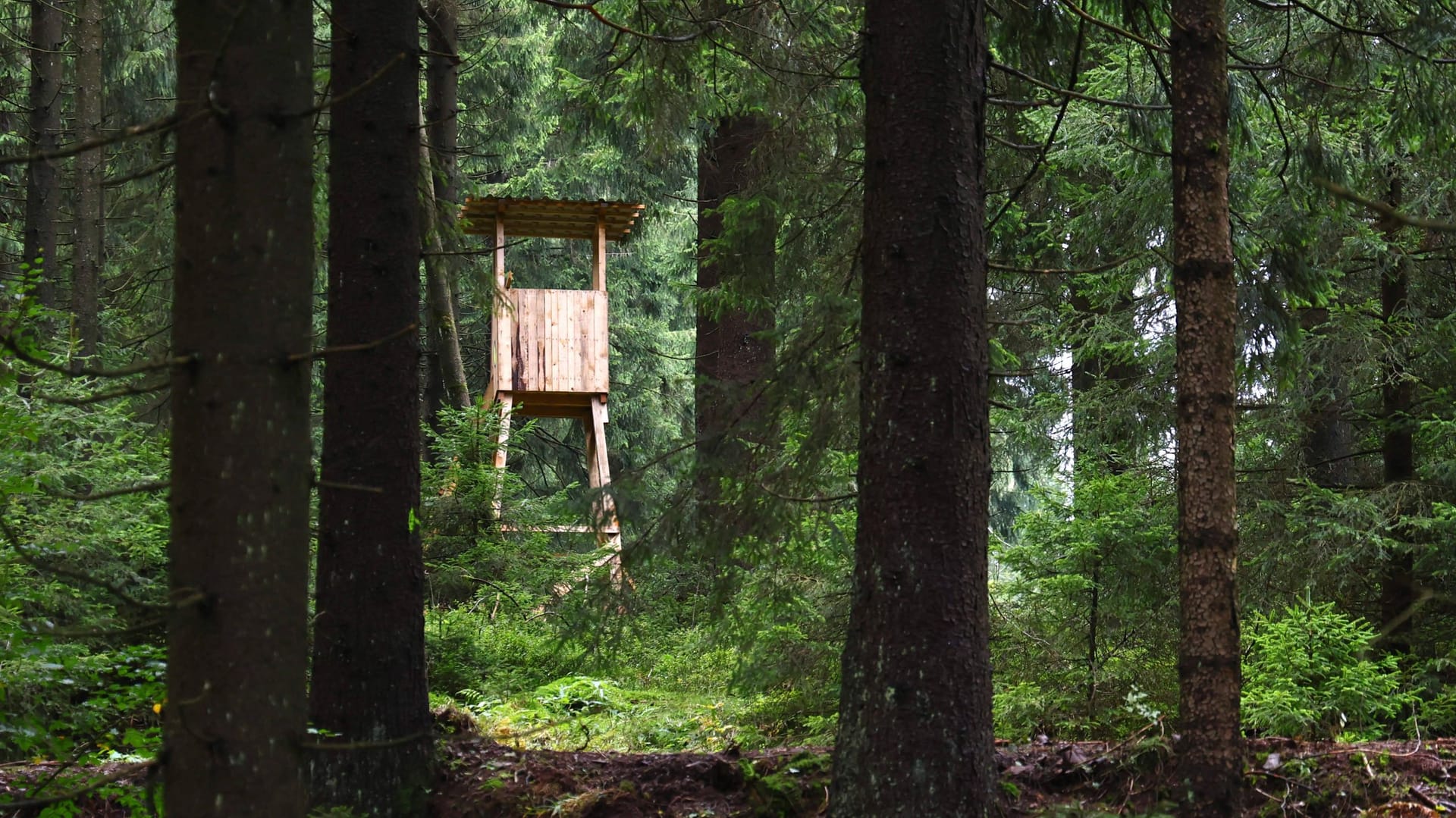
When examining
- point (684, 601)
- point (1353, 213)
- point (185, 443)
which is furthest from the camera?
point (684, 601)

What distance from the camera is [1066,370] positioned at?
44.6ft

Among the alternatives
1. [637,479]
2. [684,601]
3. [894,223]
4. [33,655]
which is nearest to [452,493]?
[684,601]

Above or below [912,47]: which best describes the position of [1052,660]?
below

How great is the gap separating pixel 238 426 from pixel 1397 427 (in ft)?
30.1

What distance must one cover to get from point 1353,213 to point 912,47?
19.9 feet

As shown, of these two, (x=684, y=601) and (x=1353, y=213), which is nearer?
(x=1353, y=213)

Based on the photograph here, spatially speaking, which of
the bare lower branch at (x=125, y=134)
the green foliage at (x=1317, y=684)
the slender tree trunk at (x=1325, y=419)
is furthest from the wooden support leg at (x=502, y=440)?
the bare lower branch at (x=125, y=134)

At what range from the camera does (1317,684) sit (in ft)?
20.5

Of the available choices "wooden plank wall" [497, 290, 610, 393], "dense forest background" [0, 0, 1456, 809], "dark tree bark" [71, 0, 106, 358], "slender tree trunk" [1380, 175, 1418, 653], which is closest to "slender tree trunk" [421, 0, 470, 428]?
"wooden plank wall" [497, 290, 610, 393]

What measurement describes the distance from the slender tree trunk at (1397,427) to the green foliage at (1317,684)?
272cm

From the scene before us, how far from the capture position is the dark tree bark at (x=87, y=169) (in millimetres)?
13453

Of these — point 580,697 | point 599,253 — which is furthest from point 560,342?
point 580,697

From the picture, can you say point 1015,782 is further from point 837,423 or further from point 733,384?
point 733,384

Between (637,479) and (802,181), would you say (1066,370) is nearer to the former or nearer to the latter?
(802,181)
